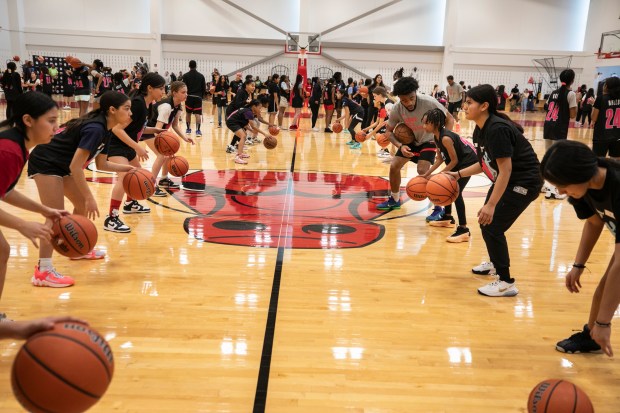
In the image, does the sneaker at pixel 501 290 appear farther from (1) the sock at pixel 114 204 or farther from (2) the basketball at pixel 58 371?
(1) the sock at pixel 114 204

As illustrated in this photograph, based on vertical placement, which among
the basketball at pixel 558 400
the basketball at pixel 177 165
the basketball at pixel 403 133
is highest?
the basketball at pixel 403 133

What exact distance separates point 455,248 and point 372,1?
2658 cm

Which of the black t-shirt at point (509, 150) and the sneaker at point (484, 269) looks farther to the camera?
the sneaker at point (484, 269)

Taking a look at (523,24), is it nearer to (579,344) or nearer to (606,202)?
(579,344)

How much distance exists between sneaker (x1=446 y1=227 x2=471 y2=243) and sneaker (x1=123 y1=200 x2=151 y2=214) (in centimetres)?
379

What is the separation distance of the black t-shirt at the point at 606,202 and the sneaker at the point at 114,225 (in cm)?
461

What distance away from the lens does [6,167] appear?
2.89 m

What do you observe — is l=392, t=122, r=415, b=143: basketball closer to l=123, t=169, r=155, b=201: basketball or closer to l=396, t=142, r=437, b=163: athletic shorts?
l=396, t=142, r=437, b=163: athletic shorts

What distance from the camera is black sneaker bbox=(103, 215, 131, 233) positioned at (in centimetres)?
589

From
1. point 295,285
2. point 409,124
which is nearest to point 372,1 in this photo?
point 409,124

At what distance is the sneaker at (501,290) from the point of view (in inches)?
177

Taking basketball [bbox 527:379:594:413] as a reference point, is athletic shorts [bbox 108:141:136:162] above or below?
above

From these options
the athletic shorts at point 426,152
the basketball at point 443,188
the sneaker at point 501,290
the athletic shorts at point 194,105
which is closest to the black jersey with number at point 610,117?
the athletic shorts at point 426,152

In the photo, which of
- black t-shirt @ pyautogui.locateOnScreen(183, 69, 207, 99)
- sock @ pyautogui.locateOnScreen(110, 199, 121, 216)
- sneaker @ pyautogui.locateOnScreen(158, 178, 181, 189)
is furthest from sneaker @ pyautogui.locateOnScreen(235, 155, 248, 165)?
sock @ pyautogui.locateOnScreen(110, 199, 121, 216)
